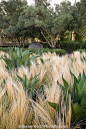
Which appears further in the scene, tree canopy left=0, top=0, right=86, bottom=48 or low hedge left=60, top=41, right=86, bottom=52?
low hedge left=60, top=41, right=86, bottom=52

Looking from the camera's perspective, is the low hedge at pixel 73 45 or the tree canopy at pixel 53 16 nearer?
the tree canopy at pixel 53 16

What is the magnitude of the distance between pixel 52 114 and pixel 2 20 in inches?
716

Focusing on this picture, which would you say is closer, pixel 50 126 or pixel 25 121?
→ pixel 50 126

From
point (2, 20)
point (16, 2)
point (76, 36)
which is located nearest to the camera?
point (16, 2)

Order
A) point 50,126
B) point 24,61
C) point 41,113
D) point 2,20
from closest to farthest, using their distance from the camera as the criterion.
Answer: point 50,126, point 41,113, point 24,61, point 2,20

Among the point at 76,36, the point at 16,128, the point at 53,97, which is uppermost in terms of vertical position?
the point at 76,36

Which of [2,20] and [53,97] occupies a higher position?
[2,20]

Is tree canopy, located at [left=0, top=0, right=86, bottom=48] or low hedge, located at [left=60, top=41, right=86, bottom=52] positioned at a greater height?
tree canopy, located at [left=0, top=0, right=86, bottom=48]

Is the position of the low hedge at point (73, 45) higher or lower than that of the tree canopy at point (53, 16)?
lower

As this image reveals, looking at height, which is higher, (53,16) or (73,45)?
(53,16)

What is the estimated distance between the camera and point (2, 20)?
16.8 metres

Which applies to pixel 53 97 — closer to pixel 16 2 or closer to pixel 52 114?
pixel 52 114

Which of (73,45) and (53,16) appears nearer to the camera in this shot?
(53,16)

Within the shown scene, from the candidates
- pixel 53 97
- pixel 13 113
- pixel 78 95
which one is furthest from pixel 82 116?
pixel 13 113
